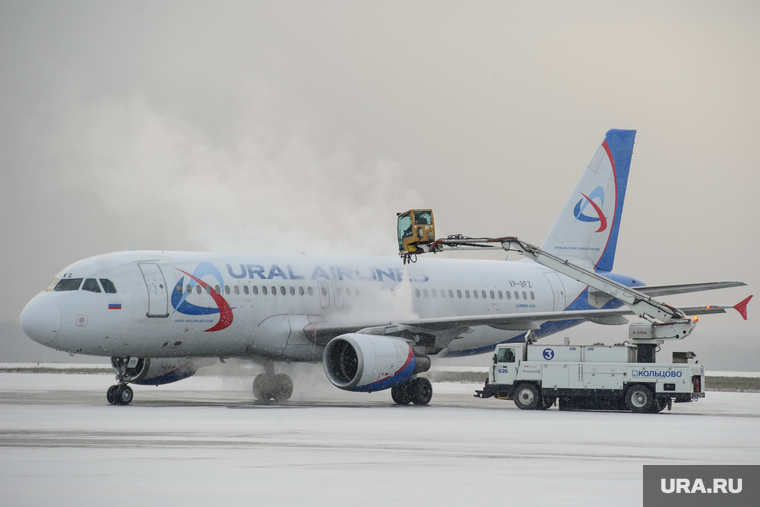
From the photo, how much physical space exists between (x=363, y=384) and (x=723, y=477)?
15.0m

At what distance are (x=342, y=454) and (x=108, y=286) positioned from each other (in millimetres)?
13840

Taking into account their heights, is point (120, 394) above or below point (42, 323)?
below

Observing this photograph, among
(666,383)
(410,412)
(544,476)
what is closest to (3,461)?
(544,476)

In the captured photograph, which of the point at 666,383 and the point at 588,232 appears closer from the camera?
the point at 666,383

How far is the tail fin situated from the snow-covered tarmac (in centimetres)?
1423

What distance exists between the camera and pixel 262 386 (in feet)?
102

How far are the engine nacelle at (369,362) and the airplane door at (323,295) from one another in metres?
2.57

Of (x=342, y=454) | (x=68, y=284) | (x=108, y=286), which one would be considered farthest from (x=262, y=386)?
(x=342, y=454)

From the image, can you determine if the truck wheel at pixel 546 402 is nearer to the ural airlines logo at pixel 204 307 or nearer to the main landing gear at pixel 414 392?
the main landing gear at pixel 414 392

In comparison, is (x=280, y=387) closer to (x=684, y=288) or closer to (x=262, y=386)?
(x=262, y=386)

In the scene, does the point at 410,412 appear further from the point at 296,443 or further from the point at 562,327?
the point at 562,327

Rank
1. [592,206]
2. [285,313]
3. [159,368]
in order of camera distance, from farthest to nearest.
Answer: [592,206], [159,368], [285,313]

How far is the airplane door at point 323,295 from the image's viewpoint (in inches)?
1189

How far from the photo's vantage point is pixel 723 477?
472 inches
